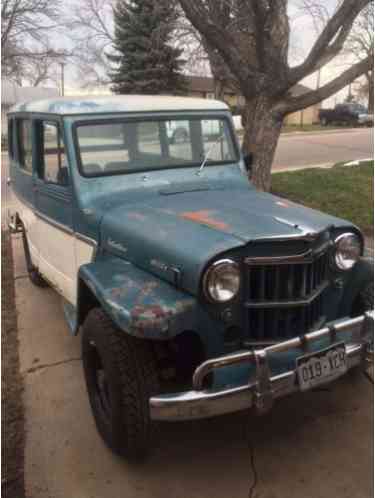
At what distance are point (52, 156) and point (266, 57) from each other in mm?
3907

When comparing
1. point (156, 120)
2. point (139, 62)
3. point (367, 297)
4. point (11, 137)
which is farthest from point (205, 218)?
point (139, 62)

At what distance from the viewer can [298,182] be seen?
9.43 metres

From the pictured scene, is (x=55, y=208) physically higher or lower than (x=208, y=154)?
lower

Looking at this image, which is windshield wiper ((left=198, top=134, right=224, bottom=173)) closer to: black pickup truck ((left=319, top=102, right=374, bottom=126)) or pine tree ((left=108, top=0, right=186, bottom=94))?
pine tree ((left=108, top=0, right=186, bottom=94))

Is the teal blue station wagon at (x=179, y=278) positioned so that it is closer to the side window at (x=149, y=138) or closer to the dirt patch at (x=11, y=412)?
the side window at (x=149, y=138)

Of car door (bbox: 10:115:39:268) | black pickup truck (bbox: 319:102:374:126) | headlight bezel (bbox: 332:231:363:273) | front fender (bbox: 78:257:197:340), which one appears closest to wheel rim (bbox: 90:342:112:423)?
front fender (bbox: 78:257:197:340)

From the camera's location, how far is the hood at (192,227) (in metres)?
2.48

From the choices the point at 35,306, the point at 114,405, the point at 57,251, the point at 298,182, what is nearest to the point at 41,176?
the point at 57,251

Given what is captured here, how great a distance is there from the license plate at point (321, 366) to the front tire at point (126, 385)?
717 mm

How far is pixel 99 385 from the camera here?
292 cm

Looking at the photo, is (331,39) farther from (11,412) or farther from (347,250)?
(11,412)

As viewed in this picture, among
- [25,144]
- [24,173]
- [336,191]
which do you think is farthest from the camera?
[336,191]

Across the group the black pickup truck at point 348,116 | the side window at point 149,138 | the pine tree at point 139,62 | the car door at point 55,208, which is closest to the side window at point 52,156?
the car door at point 55,208

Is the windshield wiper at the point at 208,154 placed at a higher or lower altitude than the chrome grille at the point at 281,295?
higher
